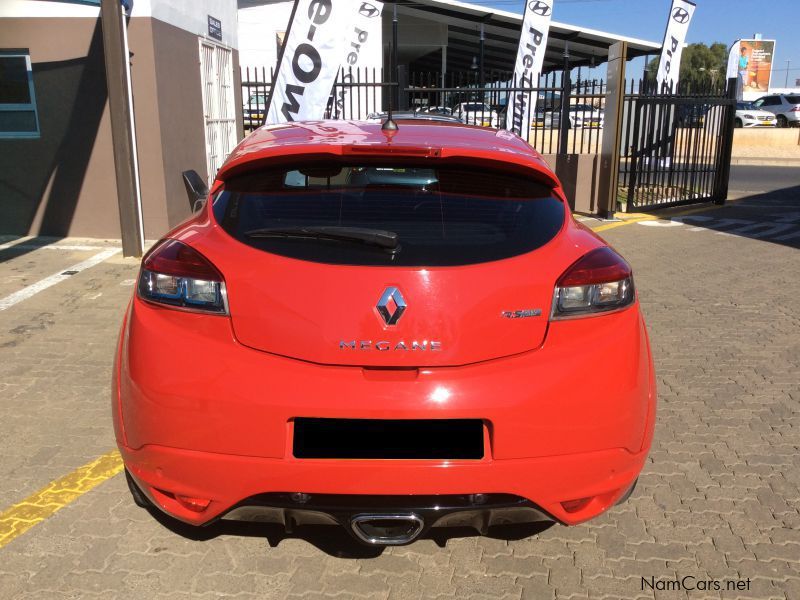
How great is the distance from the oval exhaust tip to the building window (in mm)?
8353

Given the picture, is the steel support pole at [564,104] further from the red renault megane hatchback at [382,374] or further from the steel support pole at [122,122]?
the red renault megane hatchback at [382,374]

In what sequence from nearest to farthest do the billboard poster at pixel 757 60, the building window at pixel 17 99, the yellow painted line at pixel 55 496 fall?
the yellow painted line at pixel 55 496 → the building window at pixel 17 99 → the billboard poster at pixel 757 60

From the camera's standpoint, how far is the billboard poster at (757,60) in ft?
239

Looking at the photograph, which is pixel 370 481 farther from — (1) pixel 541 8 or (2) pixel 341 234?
(1) pixel 541 8

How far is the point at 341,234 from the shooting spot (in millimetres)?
2303

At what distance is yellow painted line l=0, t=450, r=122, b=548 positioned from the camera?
9.47 ft

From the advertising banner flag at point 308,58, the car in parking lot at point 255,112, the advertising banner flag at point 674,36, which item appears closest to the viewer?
the advertising banner flag at point 308,58

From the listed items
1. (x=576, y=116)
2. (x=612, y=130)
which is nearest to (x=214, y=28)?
(x=576, y=116)

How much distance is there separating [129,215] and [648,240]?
21.8 feet

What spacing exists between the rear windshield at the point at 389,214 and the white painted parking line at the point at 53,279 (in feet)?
14.9

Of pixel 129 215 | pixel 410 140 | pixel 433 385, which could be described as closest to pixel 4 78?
pixel 129 215

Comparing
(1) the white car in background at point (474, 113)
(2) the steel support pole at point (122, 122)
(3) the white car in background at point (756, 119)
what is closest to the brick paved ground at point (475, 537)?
(2) the steel support pole at point (122, 122)

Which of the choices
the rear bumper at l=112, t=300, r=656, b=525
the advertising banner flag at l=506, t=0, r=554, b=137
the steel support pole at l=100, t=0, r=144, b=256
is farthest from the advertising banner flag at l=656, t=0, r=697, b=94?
the rear bumper at l=112, t=300, r=656, b=525

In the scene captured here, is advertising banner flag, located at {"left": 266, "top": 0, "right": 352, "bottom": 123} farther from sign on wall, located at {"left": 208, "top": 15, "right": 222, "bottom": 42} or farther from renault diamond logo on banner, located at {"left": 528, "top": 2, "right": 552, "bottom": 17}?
renault diamond logo on banner, located at {"left": 528, "top": 2, "right": 552, "bottom": 17}
